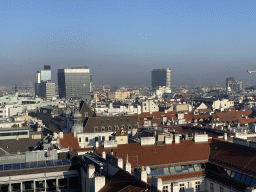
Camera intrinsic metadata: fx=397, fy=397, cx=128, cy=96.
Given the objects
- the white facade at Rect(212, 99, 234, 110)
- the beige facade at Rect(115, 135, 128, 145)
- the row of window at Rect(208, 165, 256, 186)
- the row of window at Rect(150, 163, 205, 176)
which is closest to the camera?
the row of window at Rect(208, 165, 256, 186)

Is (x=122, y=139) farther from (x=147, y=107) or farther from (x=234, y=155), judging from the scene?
(x=147, y=107)

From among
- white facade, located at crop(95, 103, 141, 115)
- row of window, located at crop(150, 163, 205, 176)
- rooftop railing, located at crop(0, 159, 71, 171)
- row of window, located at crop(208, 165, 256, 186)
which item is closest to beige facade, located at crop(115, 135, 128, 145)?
row of window, located at crop(150, 163, 205, 176)

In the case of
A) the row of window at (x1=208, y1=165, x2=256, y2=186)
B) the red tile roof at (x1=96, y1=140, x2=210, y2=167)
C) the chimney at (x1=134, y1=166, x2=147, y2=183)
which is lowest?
the row of window at (x1=208, y1=165, x2=256, y2=186)

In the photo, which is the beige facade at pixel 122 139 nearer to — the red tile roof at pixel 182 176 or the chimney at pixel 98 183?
the red tile roof at pixel 182 176

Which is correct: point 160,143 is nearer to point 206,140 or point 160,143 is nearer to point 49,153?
point 206,140

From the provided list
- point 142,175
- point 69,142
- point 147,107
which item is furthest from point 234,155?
point 147,107

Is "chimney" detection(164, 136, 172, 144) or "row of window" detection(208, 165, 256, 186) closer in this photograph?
"row of window" detection(208, 165, 256, 186)

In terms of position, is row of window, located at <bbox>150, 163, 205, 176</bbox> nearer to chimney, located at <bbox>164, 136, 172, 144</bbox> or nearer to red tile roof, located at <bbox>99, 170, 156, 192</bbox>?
chimney, located at <bbox>164, 136, 172, 144</bbox>

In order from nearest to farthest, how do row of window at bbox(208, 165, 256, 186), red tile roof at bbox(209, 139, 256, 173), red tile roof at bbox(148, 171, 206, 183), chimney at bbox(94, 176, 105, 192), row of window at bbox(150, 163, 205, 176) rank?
chimney at bbox(94, 176, 105, 192) < row of window at bbox(208, 165, 256, 186) < red tile roof at bbox(209, 139, 256, 173) < red tile roof at bbox(148, 171, 206, 183) < row of window at bbox(150, 163, 205, 176)

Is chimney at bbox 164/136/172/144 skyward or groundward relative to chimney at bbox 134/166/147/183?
groundward
